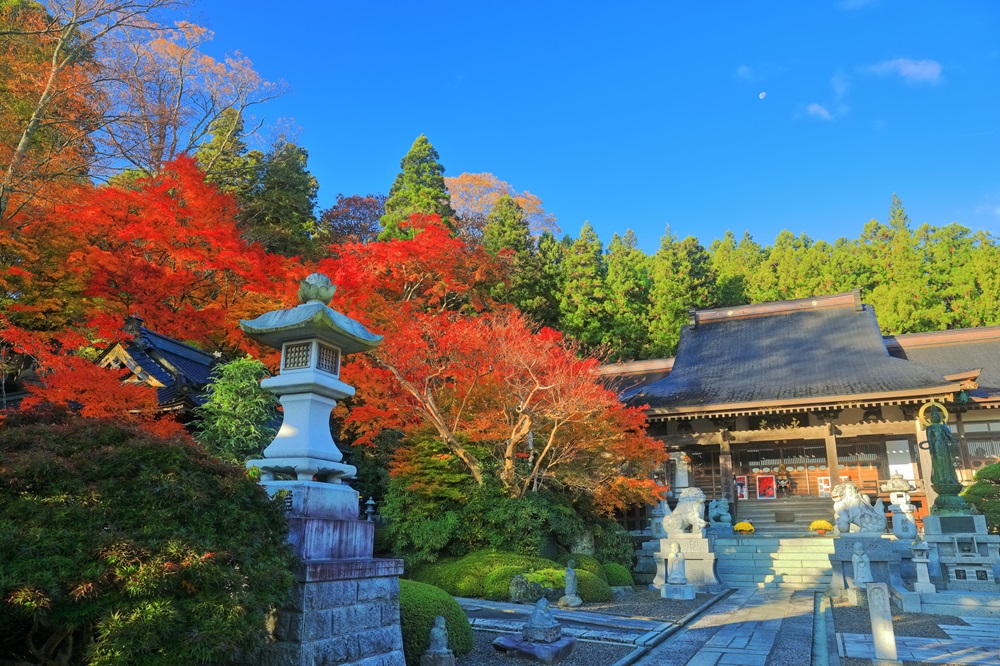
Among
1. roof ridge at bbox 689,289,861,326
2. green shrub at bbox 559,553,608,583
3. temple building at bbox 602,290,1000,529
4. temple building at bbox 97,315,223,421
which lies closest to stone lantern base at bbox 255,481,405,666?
green shrub at bbox 559,553,608,583

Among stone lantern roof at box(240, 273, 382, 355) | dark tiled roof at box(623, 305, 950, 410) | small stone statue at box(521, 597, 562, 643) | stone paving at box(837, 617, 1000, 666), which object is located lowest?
stone paving at box(837, 617, 1000, 666)

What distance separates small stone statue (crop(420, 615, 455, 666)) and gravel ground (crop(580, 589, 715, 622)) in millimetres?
5035

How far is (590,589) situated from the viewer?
12195 millimetres

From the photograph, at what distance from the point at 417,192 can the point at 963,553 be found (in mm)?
24934

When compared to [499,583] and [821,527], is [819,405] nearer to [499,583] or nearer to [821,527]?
[821,527]

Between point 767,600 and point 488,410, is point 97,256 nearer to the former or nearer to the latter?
point 488,410

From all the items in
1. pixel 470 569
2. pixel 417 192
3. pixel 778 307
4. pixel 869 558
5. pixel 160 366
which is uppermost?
pixel 417 192

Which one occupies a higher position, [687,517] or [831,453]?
[831,453]

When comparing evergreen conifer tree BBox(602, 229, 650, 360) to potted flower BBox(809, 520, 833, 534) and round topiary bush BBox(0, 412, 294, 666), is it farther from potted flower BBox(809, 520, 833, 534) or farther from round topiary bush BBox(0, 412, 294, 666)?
round topiary bush BBox(0, 412, 294, 666)

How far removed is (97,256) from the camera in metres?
15.2

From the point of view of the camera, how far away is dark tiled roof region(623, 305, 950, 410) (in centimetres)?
2044

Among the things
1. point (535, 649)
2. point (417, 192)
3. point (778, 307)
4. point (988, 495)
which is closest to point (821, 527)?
point (988, 495)

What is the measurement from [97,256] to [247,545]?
1368 cm

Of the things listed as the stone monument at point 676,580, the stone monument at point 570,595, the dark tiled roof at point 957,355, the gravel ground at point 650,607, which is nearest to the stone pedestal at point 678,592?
the stone monument at point 676,580
